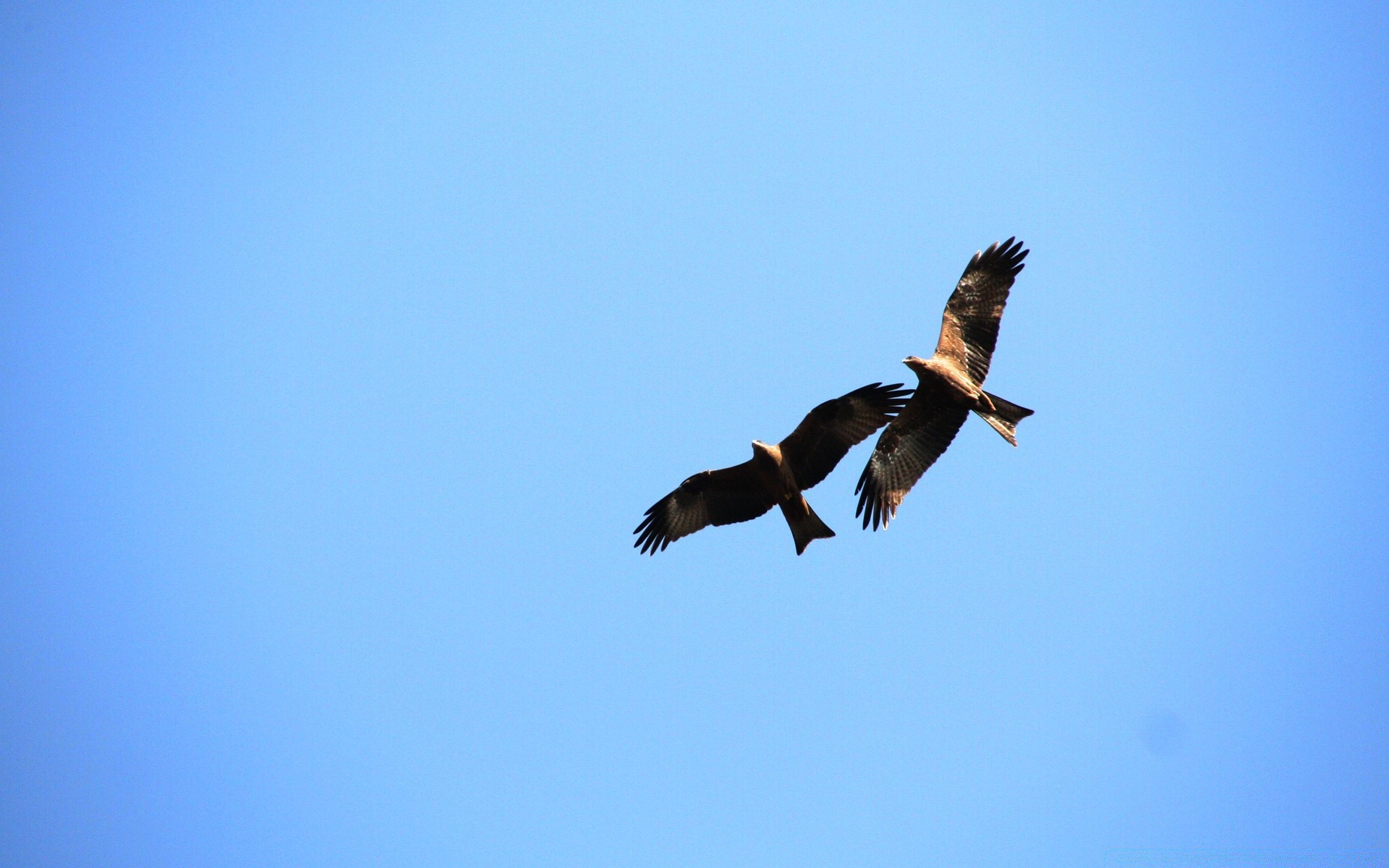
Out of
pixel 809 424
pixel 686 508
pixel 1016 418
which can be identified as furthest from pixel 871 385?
pixel 686 508

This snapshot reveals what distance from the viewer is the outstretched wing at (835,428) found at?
1148 cm

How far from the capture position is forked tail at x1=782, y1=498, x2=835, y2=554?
11.5 meters

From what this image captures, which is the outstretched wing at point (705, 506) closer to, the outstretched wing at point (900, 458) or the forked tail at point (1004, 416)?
the outstretched wing at point (900, 458)

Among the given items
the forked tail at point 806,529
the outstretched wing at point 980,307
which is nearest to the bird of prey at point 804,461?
the forked tail at point 806,529

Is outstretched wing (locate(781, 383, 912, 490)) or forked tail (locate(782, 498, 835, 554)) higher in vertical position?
outstretched wing (locate(781, 383, 912, 490))

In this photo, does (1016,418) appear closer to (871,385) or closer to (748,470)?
(871,385)

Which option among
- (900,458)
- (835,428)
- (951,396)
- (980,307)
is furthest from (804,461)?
(980,307)

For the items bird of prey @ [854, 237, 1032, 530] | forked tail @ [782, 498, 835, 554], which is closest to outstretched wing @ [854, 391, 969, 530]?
bird of prey @ [854, 237, 1032, 530]

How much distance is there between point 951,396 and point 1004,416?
59 centimetres

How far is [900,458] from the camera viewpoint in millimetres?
11797

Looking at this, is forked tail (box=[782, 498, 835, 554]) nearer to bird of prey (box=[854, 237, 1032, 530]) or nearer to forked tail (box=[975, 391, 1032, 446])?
bird of prey (box=[854, 237, 1032, 530])

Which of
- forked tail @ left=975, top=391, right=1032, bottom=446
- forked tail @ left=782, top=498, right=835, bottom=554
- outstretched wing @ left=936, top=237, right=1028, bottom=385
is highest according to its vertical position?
outstretched wing @ left=936, top=237, right=1028, bottom=385

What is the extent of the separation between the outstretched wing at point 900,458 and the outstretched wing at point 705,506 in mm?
1132

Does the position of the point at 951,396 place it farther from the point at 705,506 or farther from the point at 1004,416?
the point at 705,506
